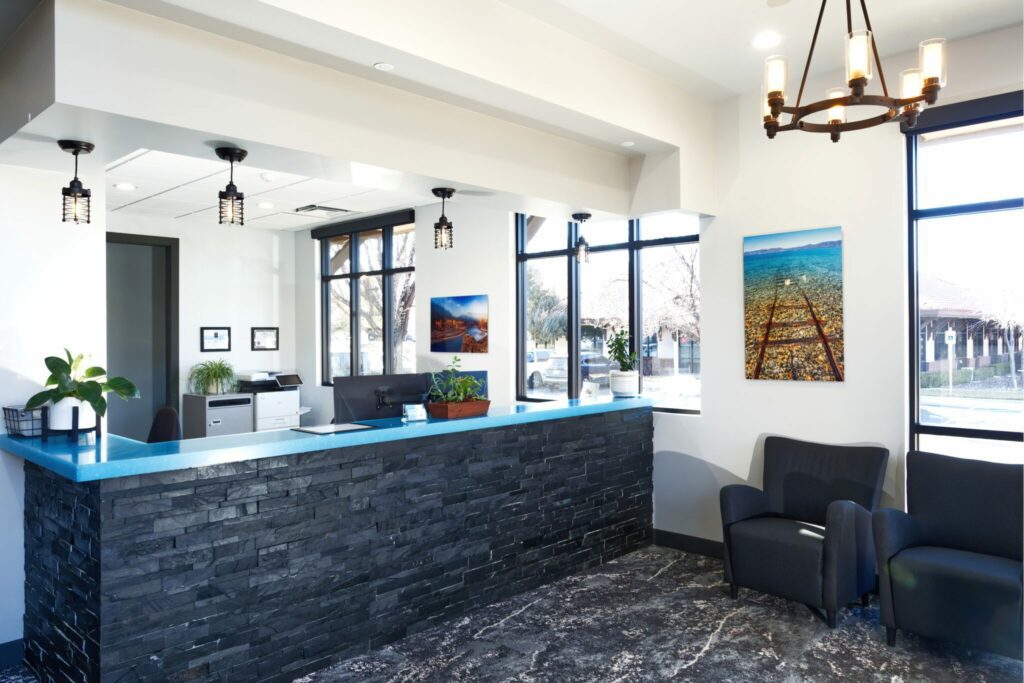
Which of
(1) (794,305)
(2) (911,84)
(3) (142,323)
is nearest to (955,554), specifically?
(1) (794,305)

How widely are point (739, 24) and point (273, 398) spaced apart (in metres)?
6.25

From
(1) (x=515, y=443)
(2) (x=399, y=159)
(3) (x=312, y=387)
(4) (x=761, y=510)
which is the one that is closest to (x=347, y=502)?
(1) (x=515, y=443)

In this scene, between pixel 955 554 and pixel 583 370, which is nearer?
pixel 955 554

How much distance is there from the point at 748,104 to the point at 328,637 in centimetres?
417

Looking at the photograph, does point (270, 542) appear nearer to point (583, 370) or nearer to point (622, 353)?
point (622, 353)

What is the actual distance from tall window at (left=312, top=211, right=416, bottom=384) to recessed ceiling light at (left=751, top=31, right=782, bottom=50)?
4298 millimetres

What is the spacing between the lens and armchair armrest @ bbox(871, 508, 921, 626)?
344 cm

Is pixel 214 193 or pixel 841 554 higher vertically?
pixel 214 193

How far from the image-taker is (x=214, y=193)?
635 centimetres

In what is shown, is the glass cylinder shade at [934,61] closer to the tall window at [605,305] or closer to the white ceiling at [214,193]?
the tall window at [605,305]

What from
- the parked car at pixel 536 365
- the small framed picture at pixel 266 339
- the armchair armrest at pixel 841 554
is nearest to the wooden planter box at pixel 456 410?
the armchair armrest at pixel 841 554

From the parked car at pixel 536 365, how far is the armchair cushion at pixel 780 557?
8.57 ft

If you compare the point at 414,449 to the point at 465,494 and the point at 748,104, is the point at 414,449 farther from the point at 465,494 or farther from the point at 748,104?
the point at 748,104

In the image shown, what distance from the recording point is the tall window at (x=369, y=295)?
7.64 meters
